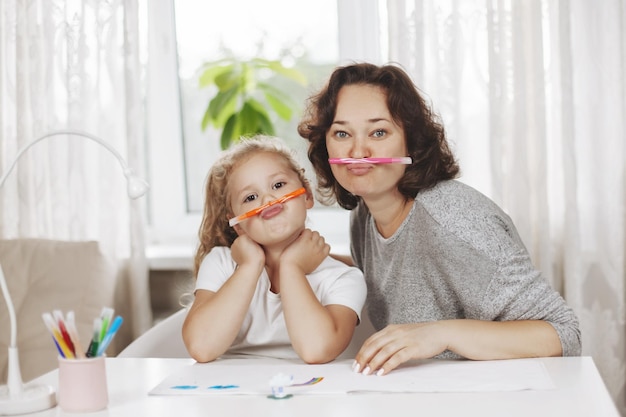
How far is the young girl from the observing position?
4.51ft

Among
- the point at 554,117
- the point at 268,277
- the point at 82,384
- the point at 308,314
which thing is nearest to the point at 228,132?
the point at 554,117

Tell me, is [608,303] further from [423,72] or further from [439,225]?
[439,225]

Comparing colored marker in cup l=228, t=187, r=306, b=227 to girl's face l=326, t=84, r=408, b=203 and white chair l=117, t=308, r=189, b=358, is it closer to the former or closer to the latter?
girl's face l=326, t=84, r=408, b=203

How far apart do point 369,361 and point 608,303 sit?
1.25 meters

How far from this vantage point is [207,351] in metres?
1.37

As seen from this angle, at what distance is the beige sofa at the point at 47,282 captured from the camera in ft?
7.89

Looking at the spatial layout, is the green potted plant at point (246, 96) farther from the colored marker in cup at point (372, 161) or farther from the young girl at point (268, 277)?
the colored marker in cup at point (372, 161)

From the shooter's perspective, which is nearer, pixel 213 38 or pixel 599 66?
pixel 599 66

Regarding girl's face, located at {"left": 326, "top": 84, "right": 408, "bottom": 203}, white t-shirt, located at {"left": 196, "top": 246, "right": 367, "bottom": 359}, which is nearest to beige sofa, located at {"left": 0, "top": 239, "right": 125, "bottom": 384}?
white t-shirt, located at {"left": 196, "top": 246, "right": 367, "bottom": 359}

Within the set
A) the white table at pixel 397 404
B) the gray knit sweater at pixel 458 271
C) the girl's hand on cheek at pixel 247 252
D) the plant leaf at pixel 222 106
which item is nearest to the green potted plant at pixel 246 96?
the plant leaf at pixel 222 106

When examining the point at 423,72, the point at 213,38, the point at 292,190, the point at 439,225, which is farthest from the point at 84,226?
the point at 439,225

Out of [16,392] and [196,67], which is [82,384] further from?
[196,67]

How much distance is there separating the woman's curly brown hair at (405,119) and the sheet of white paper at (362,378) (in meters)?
0.40

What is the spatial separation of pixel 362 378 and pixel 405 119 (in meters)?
0.55
